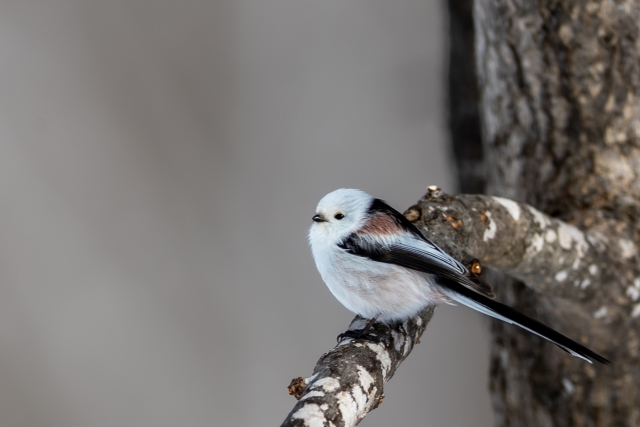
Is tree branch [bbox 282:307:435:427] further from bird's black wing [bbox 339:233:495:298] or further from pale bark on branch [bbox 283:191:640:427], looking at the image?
bird's black wing [bbox 339:233:495:298]

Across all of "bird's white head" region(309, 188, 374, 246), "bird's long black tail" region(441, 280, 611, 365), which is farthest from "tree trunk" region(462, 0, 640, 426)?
"bird's white head" region(309, 188, 374, 246)

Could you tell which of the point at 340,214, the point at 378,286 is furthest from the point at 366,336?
the point at 340,214

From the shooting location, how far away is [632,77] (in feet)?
3.30

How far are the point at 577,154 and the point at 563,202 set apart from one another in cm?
10

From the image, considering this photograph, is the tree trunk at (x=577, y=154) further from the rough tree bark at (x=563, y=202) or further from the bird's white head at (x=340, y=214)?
the bird's white head at (x=340, y=214)

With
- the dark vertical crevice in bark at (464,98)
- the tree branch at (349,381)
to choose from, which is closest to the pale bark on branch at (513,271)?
the tree branch at (349,381)

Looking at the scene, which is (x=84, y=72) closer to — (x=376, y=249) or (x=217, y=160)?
(x=217, y=160)

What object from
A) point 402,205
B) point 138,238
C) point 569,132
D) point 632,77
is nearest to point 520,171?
point 569,132

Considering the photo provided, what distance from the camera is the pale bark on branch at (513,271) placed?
59 cm

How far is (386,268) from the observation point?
795 millimetres

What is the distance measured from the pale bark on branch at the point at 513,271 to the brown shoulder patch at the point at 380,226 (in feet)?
0.23

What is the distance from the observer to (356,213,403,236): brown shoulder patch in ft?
2.64

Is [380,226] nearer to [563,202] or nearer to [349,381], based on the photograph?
[349,381]

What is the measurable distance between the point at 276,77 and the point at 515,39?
0.93 meters
